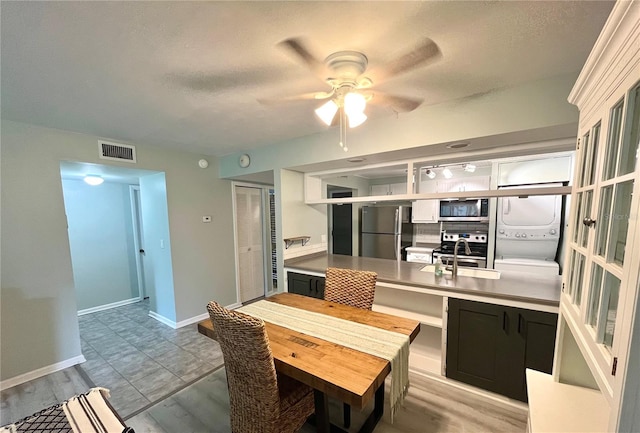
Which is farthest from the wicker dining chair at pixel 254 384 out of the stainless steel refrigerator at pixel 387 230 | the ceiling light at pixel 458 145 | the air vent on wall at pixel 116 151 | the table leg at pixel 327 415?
the stainless steel refrigerator at pixel 387 230

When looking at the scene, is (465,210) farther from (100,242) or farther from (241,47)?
(100,242)

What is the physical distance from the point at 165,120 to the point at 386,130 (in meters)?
2.09

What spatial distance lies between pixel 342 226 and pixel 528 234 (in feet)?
10.2

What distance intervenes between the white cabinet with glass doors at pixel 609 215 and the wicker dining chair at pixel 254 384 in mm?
1237

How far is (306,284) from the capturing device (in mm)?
2994

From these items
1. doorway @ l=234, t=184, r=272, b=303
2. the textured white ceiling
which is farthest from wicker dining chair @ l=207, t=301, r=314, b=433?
doorway @ l=234, t=184, r=272, b=303

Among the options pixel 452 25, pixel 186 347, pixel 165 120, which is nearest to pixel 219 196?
pixel 165 120

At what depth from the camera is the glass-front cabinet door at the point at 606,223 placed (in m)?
0.76

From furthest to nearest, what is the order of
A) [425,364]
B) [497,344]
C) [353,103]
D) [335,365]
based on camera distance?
1. [425,364]
2. [497,344]
3. [353,103]
4. [335,365]

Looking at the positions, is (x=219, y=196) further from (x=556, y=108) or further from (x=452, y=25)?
(x=556, y=108)

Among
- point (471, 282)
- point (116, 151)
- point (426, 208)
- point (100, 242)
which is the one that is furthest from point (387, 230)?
point (100, 242)

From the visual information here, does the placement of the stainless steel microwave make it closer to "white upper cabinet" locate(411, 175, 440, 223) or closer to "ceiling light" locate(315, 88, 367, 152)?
"white upper cabinet" locate(411, 175, 440, 223)

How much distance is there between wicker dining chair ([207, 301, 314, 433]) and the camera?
3.97 ft

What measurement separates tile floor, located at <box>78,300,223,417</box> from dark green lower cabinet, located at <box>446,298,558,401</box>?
92.0 inches
